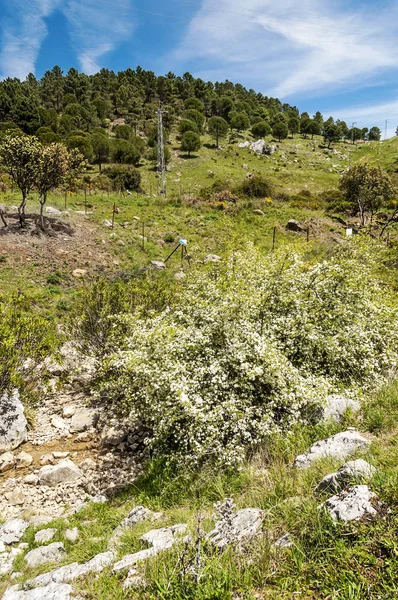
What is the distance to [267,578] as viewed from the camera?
289cm

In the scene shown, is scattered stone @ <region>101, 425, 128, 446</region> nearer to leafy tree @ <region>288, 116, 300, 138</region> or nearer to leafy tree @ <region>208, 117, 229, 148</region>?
leafy tree @ <region>208, 117, 229, 148</region>

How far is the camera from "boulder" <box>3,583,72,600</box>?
3.30 m

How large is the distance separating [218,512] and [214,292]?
14.6 feet

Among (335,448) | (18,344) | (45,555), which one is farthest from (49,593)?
(18,344)

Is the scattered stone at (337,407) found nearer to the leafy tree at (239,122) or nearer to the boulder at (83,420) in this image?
the boulder at (83,420)

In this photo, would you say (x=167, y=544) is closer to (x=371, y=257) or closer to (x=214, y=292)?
(x=214, y=292)

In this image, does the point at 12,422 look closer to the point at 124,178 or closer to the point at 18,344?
the point at 18,344

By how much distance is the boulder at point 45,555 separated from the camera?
14.6 ft

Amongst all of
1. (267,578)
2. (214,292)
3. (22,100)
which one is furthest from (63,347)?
(22,100)

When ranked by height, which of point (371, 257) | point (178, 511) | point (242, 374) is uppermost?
point (371, 257)

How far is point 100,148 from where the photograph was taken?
1839 inches

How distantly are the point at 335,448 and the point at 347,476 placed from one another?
112 centimetres

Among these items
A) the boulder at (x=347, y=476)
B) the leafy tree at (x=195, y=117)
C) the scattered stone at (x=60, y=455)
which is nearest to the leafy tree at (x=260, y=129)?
the leafy tree at (x=195, y=117)

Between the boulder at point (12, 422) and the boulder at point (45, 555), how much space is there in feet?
10.4
